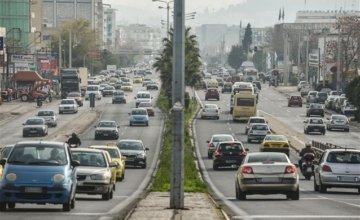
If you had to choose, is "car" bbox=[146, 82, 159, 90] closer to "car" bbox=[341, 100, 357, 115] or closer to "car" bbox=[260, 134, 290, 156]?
"car" bbox=[341, 100, 357, 115]

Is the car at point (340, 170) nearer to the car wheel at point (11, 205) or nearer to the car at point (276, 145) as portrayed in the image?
the car wheel at point (11, 205)

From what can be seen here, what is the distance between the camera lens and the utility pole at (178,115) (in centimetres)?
2641

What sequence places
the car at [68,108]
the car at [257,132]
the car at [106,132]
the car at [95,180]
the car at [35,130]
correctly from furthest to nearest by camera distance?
the car at [68,108] < the car at [35,130] < the car at [106,132] < the car at [257,132] < the car at [95,180]

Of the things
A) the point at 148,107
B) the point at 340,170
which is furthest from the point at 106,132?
the point at 340,170

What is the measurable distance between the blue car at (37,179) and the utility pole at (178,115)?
2.17 m

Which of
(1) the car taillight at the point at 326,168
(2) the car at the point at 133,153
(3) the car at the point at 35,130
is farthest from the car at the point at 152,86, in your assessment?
(1) the car taillight at the point at 326,168

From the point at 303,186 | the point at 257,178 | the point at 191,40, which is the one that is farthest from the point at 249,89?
the point at 257,178

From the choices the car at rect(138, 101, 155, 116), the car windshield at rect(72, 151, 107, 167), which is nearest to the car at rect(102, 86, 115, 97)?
the car at rect(138, 101, 155, 116)

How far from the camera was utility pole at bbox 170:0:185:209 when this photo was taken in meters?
26.4

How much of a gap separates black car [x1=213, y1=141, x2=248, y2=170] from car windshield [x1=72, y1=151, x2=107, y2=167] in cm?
2168

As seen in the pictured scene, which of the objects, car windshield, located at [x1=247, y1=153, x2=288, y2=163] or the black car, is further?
the black car

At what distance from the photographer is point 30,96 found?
136875 millimetres

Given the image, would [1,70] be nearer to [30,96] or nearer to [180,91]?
[30,96]

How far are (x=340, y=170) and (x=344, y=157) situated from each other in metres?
0.69
